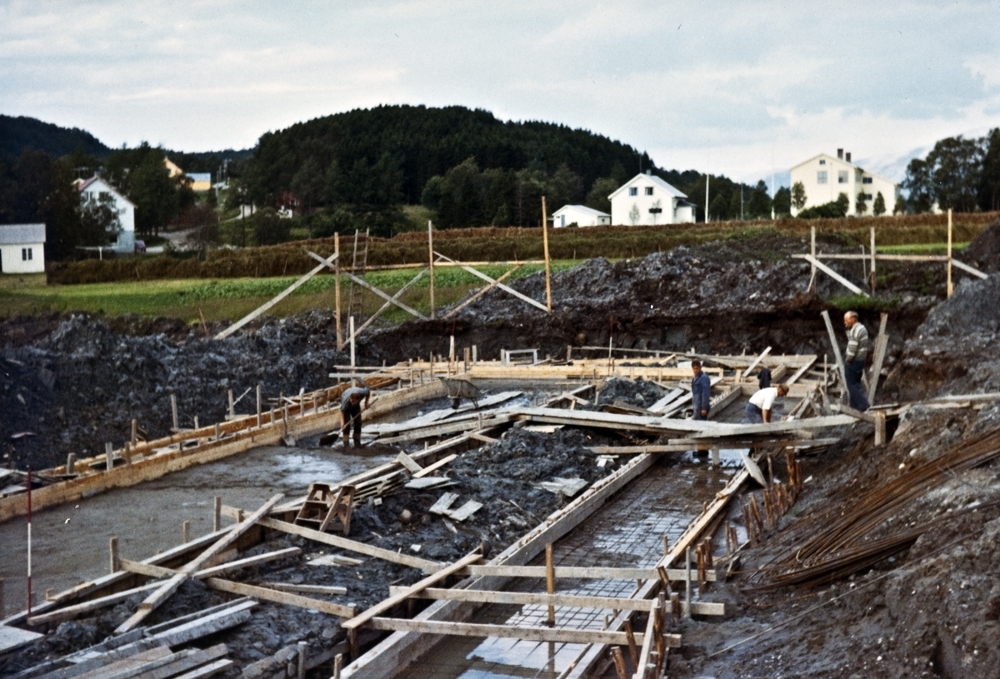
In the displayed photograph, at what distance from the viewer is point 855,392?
1305 cm

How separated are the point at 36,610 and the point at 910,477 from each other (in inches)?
263

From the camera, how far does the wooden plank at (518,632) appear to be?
24.0 feet

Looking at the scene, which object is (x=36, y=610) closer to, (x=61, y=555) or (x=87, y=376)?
(x=61, y=555)

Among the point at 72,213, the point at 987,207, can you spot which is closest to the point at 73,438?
the point at 72,213

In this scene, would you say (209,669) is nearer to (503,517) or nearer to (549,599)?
(549,599)

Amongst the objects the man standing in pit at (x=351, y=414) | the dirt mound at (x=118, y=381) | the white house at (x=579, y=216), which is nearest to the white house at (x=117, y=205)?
the dirt mound at (x=118, y=381)

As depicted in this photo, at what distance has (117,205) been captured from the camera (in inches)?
1818

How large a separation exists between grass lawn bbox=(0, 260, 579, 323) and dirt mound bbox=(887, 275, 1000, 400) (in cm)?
1583

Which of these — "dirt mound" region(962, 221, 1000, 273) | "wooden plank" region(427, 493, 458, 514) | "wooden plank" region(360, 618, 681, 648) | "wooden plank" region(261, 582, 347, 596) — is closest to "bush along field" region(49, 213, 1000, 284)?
"dirt mound" region(962, 221, 1000, 273)

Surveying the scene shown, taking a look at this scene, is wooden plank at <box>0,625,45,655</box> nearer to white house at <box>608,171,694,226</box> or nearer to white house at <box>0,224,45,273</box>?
white house at <box>0,224,45,273</box>

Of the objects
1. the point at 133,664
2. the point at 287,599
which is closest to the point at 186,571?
the point at 287,599

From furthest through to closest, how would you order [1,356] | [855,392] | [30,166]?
[30,166] → [1,356] → [855,392]

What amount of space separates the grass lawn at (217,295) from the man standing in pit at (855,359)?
1837 cm

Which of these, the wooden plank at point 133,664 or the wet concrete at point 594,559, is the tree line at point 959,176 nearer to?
the wet concrete at point 594,559
